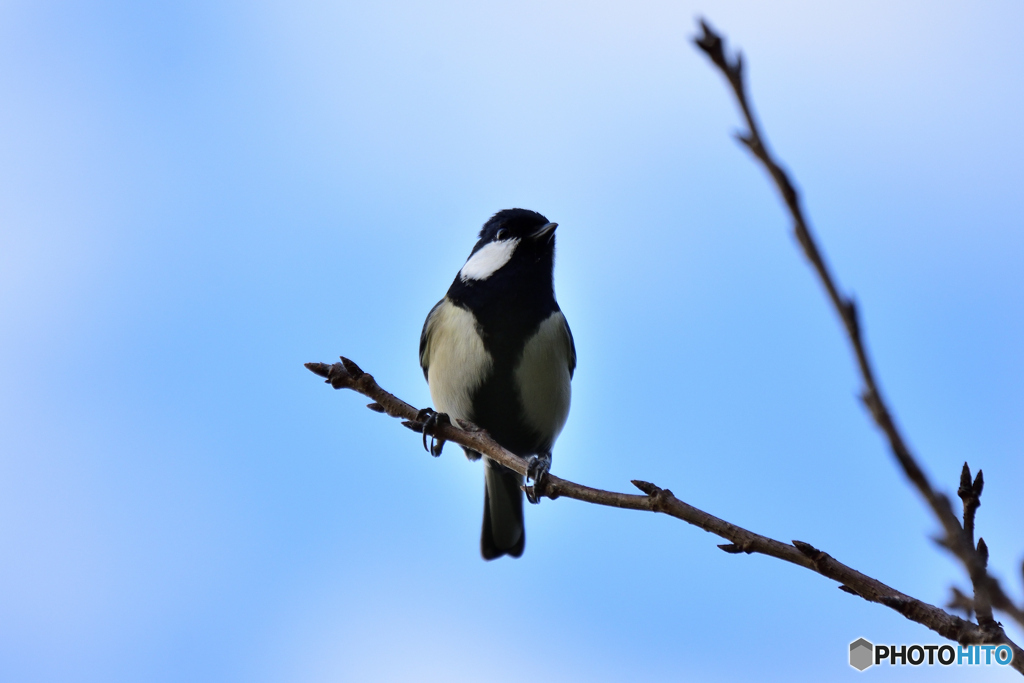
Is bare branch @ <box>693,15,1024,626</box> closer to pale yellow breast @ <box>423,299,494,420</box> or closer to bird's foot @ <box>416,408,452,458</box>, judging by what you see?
bird's foot @ <box>416,408,452,458</box>

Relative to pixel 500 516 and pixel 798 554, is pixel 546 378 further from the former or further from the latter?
pixel 798 554

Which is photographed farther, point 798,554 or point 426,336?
point 426,336

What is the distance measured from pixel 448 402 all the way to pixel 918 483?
14.1 ft

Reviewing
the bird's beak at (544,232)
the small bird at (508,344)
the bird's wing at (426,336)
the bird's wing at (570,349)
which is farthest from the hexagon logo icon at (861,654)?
the bird's wing at (426,336)

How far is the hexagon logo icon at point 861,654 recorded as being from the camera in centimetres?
277

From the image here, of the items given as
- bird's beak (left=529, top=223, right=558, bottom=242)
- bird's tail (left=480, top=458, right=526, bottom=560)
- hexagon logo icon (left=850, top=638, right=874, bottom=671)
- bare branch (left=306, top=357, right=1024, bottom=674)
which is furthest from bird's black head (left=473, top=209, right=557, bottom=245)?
hexagon logo icon (left=850, top=638, right=874, bottom=671)

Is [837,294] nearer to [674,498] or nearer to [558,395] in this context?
[674,498]

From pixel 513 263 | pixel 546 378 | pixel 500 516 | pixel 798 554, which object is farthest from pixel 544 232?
pixel 798 554

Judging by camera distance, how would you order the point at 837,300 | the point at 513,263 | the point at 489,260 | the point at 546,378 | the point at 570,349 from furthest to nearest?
1. the point at 570,349
2. the point at 489,260
3. the point at 513,263
4. the point at 546,378
5. the point at 837,300

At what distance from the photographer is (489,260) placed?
551cm

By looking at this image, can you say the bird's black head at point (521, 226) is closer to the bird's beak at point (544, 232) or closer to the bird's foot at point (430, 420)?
the bird's beak at point (544, 232)

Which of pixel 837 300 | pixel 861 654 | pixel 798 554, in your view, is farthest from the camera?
pixel 861 654

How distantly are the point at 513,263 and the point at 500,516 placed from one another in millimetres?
1785

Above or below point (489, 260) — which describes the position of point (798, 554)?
below
